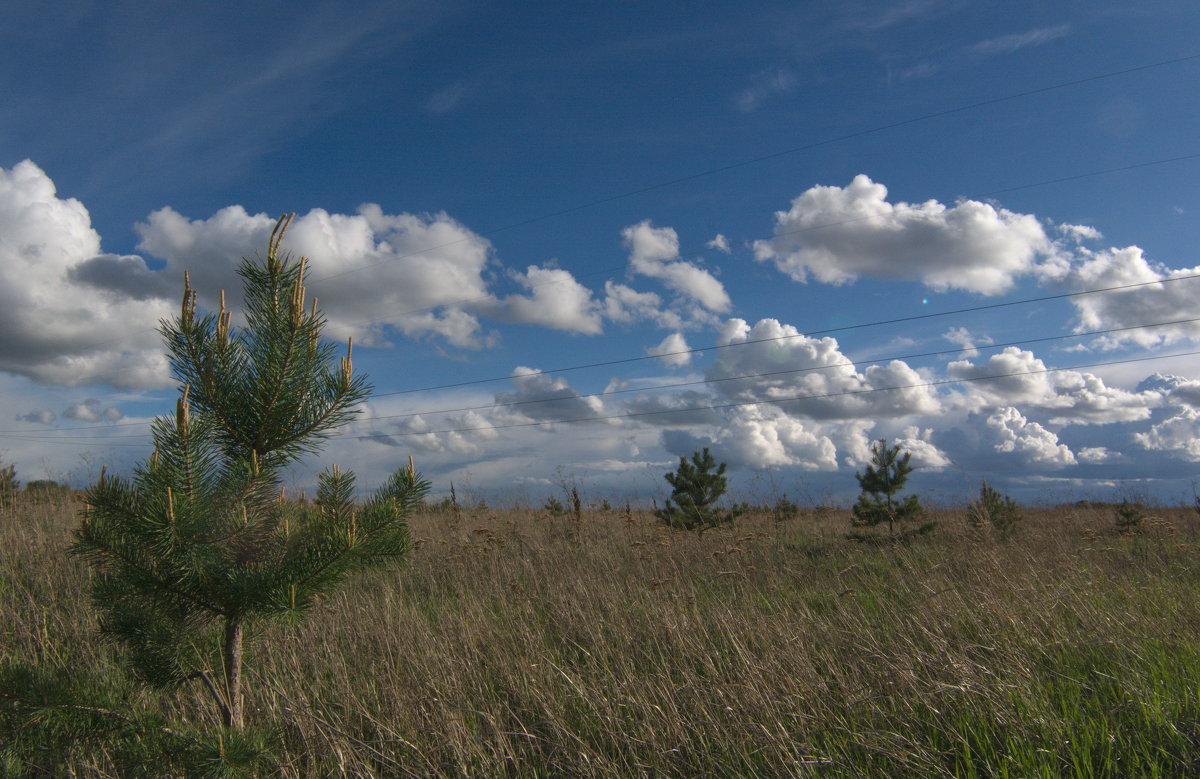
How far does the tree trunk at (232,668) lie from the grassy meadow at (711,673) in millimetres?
330

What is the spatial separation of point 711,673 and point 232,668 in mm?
2475

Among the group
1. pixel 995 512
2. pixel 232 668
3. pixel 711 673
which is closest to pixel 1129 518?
pixel 995 512

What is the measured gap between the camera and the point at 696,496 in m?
11.4

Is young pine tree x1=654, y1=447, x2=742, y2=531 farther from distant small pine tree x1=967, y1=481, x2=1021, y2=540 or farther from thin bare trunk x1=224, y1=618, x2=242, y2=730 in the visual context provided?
thin bare trunk x1=224, y1=618, x2=242, y2=730

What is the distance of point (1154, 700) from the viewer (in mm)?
2900

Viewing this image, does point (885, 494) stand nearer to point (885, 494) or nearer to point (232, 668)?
point (885, 494)

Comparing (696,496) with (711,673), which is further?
(696,496)

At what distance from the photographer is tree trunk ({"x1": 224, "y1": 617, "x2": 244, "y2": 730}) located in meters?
2.62

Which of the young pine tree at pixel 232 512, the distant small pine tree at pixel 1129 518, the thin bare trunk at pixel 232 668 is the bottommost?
the distant small pine tree at pixel 1129 518

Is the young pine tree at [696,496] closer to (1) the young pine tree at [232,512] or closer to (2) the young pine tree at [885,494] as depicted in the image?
(2) the young pine tree at [885,494]

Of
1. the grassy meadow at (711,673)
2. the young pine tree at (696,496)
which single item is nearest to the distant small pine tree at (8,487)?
the grassy meadow at (711,673)

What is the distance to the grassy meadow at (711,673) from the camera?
2783 millimetres

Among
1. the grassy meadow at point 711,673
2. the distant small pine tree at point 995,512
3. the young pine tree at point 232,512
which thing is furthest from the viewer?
the distant small pine tree at point 995,512

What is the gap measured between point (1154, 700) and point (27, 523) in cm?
1272
